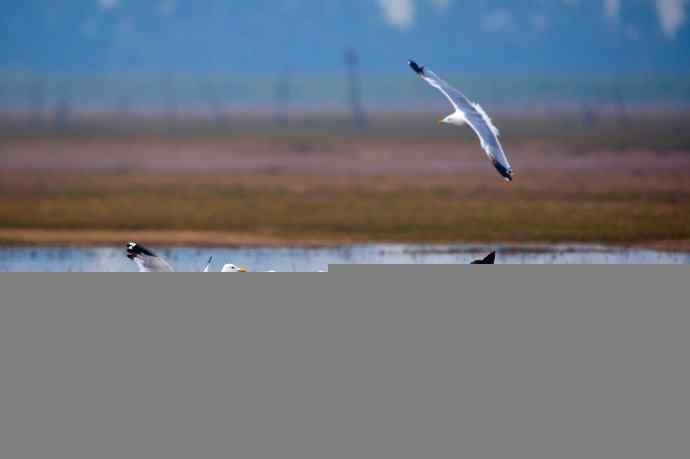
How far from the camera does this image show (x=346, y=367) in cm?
1655

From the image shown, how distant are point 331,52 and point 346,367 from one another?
157m

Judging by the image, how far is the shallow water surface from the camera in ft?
82.5

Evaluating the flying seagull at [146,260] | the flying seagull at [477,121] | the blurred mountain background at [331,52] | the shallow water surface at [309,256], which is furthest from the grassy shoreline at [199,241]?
the blurred mountain background at [331,52]

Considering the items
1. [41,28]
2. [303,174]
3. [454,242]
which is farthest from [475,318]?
[41,28]

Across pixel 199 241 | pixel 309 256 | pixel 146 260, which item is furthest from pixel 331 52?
pixel 146 260

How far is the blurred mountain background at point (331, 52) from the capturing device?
438 ft

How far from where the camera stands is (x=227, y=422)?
1516 centimetres

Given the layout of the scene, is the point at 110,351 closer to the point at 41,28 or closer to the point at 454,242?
the point at 454,242

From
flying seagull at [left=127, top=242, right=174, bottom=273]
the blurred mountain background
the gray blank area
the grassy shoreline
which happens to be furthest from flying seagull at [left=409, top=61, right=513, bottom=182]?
the blurred mountain background

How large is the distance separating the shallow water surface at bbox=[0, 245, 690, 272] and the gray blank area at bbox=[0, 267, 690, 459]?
4491 millimetres

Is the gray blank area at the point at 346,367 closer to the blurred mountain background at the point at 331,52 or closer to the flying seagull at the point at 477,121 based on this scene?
the flying seagull at the point at 477,121

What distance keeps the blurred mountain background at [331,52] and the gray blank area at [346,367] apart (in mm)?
98942

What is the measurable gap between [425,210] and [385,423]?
19217 mm

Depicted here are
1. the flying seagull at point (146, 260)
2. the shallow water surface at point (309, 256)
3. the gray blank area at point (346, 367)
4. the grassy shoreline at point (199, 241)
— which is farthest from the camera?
the grassy shoreline at point (199, 241)
